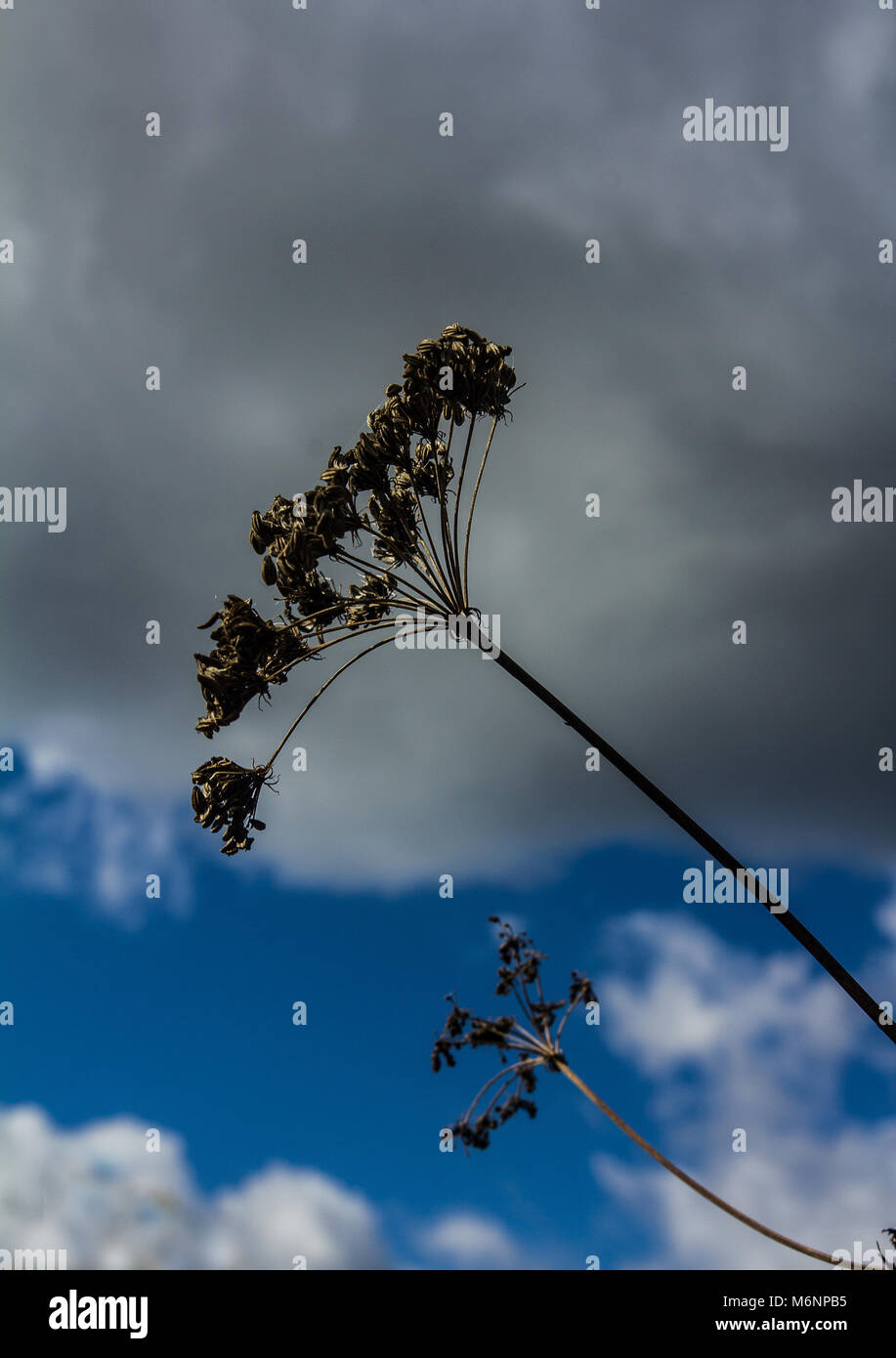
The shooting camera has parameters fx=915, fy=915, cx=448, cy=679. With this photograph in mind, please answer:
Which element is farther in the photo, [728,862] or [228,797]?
[228,797]

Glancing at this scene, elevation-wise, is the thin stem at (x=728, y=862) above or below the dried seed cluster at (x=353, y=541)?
below

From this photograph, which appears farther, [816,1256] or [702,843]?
[702,843]

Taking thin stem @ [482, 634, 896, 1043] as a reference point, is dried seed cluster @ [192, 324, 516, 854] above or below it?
above

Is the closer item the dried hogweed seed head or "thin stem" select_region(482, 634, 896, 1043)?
"thin stem" select_region(482, 634, 896, 1043)

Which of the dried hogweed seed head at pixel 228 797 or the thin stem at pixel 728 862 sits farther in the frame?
the dried hogweed seed head at pixel 228 797
